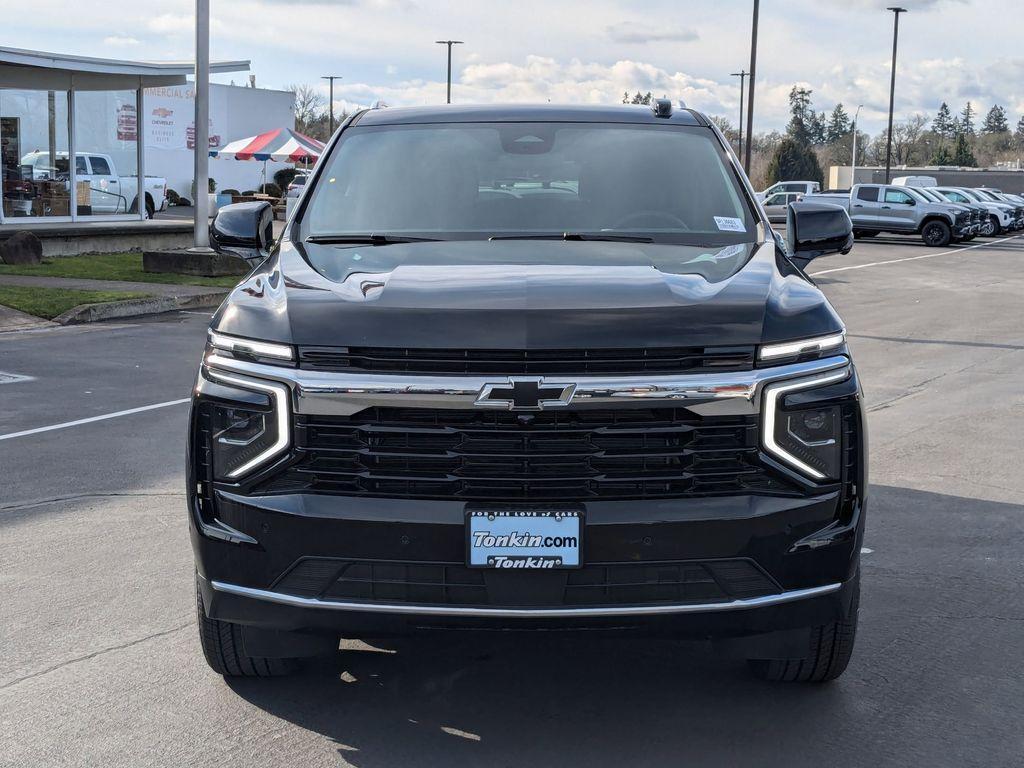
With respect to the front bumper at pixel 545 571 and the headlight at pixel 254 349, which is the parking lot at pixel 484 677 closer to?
the front bumper at pixel 545 571

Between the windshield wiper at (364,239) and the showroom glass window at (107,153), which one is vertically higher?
the showroom glass window at (107,153)

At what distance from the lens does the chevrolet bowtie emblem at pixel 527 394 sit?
3.39m

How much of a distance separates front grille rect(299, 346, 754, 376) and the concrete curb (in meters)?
12.5

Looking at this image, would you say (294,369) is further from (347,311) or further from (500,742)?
(500,742)

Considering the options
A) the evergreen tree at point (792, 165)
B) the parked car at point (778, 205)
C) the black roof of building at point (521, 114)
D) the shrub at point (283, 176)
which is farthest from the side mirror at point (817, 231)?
the evergreen tree at point (792, 165)

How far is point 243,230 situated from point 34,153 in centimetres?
2366

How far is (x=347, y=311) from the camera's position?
354cm

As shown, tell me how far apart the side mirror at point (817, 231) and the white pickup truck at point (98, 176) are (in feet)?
80.0

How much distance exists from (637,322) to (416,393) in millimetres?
619

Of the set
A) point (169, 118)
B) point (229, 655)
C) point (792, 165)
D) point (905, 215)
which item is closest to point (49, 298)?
point (229, 655)

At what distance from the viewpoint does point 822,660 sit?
4.00 m

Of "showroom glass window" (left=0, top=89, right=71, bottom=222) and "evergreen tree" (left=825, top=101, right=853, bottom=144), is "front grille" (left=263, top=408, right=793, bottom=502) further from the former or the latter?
"evergreen tree" (left=825, top=101, right=853, bottom=144)

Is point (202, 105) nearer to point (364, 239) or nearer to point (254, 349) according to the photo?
point (364, 239)

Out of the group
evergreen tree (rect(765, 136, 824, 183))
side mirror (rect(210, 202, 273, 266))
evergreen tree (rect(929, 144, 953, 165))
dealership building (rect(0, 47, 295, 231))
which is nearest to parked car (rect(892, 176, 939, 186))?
evergreen tree (rect(765, 136, 824, 183))
